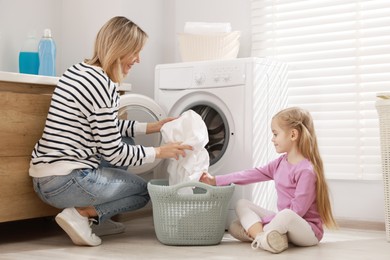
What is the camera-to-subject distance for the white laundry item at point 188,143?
266cm

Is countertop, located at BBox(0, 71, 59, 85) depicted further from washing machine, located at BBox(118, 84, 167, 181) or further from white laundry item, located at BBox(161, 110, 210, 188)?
white laundry item, located at BBox(161, 110, 210, 188)

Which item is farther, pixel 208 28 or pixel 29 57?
pixel 208 28

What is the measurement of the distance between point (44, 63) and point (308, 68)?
145 cm

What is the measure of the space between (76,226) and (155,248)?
348mm

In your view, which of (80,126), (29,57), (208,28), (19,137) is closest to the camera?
(80,126)

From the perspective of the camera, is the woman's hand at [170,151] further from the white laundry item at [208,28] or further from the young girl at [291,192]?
the white laundry item at [208,28]

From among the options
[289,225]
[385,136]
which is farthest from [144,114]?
[385,136]

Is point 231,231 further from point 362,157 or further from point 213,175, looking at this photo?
point 362,157

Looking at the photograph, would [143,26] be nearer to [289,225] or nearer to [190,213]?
[190,213]

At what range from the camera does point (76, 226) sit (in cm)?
251

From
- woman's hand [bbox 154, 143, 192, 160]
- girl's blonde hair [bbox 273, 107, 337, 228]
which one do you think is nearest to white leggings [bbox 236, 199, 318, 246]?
girl's blonde hair [bbox 273, 107, 337, 228]

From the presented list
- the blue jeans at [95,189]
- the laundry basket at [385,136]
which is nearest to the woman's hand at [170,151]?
the blue jeans at [95,189]

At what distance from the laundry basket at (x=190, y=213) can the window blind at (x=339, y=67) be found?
0.91 metres

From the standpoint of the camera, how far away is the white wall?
10.3ft
